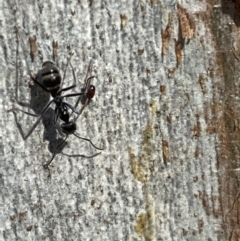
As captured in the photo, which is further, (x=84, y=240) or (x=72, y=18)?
(x=84, y=240)

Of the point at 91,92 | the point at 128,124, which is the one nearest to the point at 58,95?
the point at 91,92

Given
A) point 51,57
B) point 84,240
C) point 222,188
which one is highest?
point 51,57

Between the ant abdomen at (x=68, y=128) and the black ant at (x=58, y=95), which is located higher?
the black ant at (x=58, y=95)

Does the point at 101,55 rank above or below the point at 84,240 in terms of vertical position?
above

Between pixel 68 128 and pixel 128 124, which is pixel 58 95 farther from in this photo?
pixel 128 124

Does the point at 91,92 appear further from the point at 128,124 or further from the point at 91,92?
the point at 128,124

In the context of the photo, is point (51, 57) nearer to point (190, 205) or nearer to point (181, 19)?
point (181, 19)

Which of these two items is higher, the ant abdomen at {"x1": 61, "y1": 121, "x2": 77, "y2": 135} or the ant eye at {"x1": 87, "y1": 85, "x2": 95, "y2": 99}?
the ant eye at {"x1": 87, "y1": 85, "x2": 95, "y2": 99}

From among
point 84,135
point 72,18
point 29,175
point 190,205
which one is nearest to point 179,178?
point 190,205
